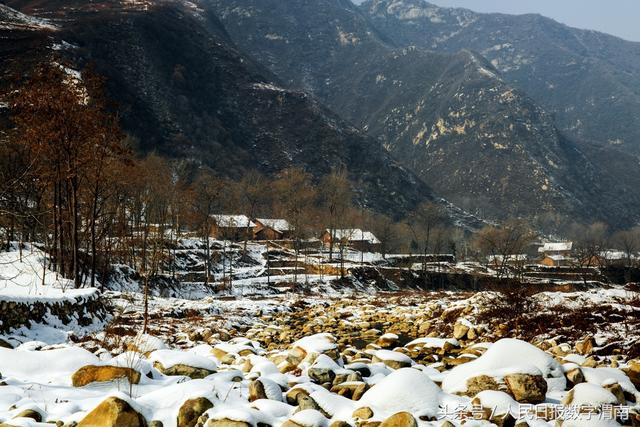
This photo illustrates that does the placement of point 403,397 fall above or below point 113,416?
below

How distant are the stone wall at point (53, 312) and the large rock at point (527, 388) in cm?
1440

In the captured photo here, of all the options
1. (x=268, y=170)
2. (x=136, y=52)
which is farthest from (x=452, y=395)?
(x=136, y=52)

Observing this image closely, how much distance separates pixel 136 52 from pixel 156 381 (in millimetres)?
176515

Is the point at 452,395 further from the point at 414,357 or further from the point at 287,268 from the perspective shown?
the point at 287,268

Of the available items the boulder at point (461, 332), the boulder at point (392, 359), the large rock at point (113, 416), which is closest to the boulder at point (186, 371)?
the large rock at point (113, 416)

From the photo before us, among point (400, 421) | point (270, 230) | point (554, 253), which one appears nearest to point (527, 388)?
point (400, 421)

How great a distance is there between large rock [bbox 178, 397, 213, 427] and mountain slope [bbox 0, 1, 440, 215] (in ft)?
432

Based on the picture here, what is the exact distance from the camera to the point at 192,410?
6793 mm

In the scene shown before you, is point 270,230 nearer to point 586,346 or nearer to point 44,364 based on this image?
point 586,346

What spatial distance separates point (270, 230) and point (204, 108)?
92937mm

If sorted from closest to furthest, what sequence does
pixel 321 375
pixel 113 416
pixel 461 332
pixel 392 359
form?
pixel 113 416, pixel 321 375, pixel 392 359, pixel 461 332

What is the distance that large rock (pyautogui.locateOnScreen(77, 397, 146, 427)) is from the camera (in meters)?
6.09

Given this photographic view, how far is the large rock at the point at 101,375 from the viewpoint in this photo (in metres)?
7.82

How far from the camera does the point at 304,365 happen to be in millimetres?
10938
